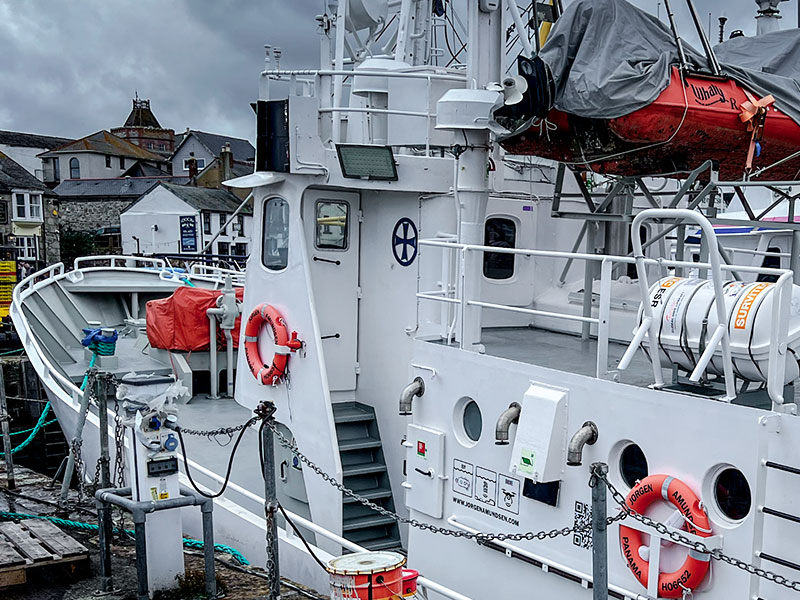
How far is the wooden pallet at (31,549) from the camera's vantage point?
6.86 metres

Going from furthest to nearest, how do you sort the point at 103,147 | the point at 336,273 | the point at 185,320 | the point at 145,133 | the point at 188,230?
the point at 145,133 → the point at 103,147 → the point at 188,230 → the point at 185,320 → the point at 336,273

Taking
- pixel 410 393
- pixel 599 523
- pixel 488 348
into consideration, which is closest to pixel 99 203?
pixel 488 348

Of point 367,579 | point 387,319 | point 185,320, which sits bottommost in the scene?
point 367,579

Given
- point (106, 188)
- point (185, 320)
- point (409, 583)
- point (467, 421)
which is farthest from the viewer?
point (106, 188)

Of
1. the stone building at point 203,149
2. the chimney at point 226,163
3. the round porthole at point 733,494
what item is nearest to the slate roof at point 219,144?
the stone building at point 203,149

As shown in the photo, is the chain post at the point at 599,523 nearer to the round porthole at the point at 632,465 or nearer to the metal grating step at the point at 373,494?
the round porthole at the point at 632,465

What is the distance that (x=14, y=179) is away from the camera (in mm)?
48938

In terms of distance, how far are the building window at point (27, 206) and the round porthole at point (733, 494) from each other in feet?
160

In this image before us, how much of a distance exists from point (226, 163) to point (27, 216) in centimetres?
1345

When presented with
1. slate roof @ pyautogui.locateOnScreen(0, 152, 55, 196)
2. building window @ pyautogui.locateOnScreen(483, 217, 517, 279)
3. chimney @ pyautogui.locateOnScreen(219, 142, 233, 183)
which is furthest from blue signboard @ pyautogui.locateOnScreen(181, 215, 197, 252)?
building window @ pyautogui.locateOnScreen(483, 217, 517, 279)

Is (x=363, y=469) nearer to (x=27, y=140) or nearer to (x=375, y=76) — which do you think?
(x=375, y=76)

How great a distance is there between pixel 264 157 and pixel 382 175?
1288 mm

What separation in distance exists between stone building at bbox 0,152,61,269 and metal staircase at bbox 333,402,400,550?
136ft

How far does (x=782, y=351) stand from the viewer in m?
4.93
